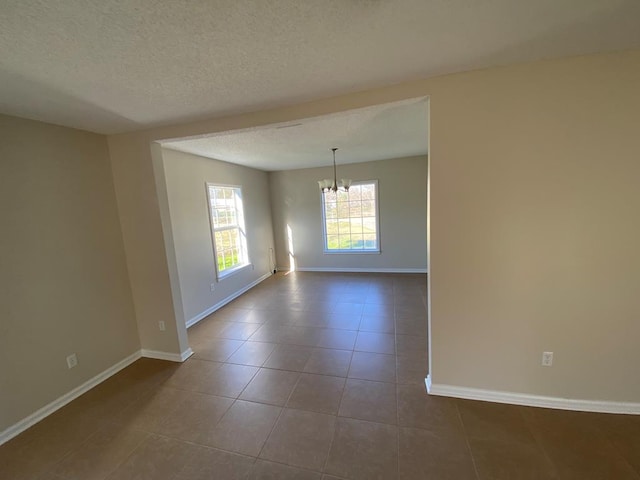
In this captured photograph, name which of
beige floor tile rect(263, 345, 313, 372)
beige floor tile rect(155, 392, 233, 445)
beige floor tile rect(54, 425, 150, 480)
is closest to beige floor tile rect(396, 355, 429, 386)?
beige floor tile rect(263, 345, 313, 372)

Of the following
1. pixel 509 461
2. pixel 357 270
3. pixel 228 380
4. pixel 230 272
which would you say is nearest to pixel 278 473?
pixel 228 380

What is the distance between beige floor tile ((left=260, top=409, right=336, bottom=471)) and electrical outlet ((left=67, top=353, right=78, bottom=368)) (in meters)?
1.98

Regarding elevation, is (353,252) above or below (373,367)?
above

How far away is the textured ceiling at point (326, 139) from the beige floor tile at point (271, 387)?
2.35 m

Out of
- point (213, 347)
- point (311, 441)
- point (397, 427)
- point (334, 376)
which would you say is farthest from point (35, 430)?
point (397, 427)

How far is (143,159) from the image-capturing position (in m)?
2.53

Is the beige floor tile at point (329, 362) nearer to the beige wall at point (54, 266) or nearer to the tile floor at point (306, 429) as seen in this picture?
the tile floor at point (306, 429)

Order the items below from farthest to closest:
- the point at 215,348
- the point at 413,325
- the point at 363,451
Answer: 1. the point at 413,325
2. the point at 215,348
3. the point at 363,451

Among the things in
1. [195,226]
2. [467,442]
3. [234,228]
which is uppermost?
[195,226]

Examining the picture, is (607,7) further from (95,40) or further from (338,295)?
(338,295)

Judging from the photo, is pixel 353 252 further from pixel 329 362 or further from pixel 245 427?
pixel 245 427

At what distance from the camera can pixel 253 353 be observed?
2.82m

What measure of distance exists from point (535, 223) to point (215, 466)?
268 centimetres

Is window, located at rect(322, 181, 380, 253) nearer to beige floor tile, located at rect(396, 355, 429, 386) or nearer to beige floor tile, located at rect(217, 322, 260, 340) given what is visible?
beige floor tile, located at rect(217, 322, 260, 340)
